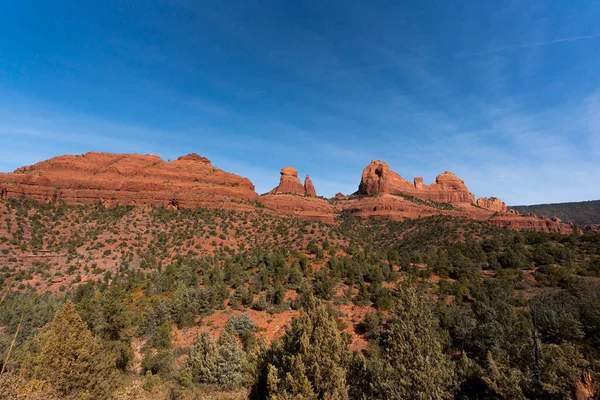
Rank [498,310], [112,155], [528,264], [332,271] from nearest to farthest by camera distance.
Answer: [498,310] → [332,271] → [528,264] → [112,155]

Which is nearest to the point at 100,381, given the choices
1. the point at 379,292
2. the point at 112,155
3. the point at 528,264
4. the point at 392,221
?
the point at 379,292

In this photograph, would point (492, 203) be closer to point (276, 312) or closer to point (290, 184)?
point (290, 184)

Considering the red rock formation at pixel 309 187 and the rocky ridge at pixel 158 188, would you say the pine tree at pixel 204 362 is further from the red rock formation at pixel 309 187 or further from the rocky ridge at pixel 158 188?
the red rock formation at pixel 309 187

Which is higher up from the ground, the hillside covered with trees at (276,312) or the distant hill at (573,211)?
the distant hill at (573,211)

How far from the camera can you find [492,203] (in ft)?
496

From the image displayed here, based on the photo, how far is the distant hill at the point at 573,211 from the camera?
121m

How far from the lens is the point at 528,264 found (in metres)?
36.2

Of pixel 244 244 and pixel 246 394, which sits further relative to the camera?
pixel 244 244

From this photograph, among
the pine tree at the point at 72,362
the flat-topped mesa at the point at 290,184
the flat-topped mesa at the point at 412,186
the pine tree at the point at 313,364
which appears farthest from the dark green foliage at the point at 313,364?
the flat-topped mesa at the point at 412,186

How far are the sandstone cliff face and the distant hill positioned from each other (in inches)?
5413

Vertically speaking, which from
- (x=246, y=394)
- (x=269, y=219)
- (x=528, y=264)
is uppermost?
(x=269, y=219)

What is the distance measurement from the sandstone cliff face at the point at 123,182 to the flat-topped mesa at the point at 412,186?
63622 mm

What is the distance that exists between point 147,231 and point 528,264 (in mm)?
55831

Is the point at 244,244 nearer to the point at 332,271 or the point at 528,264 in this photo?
the point at 332,271
